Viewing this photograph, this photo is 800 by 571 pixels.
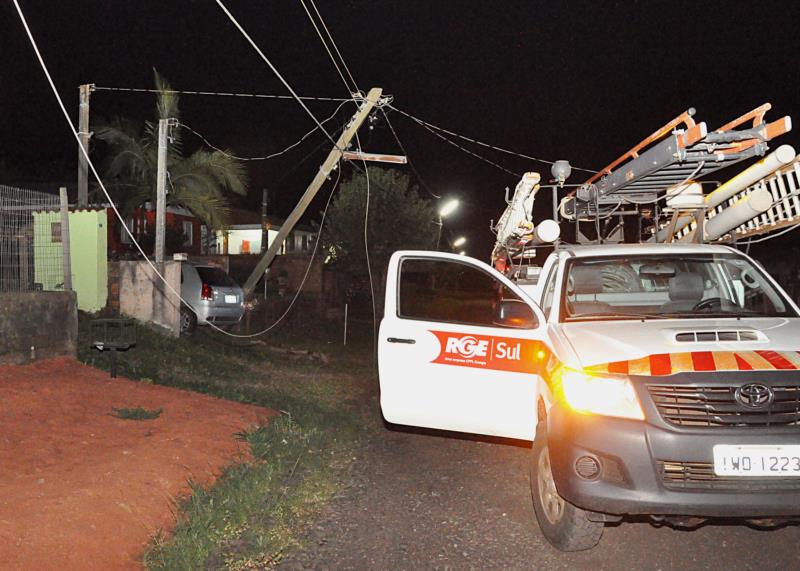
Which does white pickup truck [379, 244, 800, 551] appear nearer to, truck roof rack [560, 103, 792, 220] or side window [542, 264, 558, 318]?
side window [542, 264, 558, 318]

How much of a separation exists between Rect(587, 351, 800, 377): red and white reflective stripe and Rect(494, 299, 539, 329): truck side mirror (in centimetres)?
136

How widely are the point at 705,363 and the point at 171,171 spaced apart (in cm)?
1996

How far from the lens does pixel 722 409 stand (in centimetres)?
396

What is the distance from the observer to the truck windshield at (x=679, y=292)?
538 cm

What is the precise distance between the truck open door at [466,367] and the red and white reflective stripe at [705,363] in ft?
3.95

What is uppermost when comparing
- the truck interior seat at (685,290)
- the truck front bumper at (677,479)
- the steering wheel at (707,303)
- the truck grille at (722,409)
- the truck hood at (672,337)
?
the truck interior seat at (685,290)

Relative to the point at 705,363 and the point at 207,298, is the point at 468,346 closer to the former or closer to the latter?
the point at 705,363

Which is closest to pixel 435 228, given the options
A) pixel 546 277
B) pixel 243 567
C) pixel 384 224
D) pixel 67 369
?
pixel 384 224

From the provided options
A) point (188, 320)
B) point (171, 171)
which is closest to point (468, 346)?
point (188, 320)

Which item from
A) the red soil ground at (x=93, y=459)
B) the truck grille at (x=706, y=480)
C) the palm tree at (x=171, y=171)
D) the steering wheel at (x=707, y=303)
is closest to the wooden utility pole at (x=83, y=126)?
the palm tree at (x=171, y=171)

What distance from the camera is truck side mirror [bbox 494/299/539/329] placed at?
217 inches

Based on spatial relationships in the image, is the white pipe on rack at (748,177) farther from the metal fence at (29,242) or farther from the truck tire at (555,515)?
the metal fence at (29,242)

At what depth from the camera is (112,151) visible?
22.1 m

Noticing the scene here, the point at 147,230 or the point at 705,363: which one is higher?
the point at 147,230
